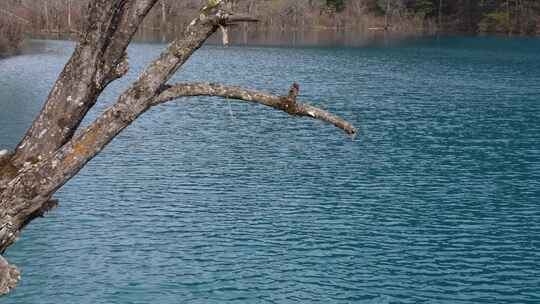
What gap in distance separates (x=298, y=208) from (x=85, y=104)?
33012 mm

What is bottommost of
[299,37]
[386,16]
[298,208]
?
[298,208]

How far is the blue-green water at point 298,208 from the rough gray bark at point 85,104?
660 centimetres

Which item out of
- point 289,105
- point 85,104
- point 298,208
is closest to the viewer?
point 85,104

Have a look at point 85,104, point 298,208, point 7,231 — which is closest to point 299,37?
point 298,208

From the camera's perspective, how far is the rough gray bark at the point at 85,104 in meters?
7.96

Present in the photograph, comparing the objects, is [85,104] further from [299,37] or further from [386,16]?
[386,16]

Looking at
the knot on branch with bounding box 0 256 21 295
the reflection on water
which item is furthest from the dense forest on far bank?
the knot on branch with bounding box 0 256 21 295

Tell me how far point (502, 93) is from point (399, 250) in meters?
55.7

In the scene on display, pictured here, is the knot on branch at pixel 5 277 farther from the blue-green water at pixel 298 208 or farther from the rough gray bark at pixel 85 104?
the blue-green water at pixel 298 208

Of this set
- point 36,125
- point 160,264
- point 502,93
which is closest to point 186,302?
point 160,264

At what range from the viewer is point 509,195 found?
44750 mm

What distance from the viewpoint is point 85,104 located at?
8.18 metres

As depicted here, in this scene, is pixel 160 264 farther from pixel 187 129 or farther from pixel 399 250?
pixel 187 129

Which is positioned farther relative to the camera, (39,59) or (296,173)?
(39,59)
